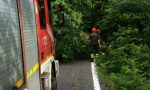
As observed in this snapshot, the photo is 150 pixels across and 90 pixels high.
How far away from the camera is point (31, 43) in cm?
740

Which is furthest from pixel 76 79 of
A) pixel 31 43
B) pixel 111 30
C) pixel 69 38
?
pixel 111 30

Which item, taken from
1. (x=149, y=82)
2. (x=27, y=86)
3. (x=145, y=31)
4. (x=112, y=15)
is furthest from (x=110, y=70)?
(x=27, y=86)

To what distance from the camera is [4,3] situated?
18.2 ft

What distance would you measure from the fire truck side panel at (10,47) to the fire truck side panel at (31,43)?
2.15 feet

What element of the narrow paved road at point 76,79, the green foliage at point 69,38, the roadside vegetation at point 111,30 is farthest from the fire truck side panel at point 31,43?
the green foliage at point 69,38

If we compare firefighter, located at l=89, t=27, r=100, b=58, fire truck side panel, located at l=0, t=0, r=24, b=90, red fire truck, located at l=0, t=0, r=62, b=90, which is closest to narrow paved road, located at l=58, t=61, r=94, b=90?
firefighter, located at l=89, t=27, r=100, b=58

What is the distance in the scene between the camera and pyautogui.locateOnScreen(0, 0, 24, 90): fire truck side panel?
17.0ft

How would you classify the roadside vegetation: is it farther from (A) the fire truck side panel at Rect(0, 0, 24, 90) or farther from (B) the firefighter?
(A) the fire truck side panel at Rect(0, 0, 24, 90)

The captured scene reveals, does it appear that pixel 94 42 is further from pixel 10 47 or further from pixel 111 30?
pixel 10 47

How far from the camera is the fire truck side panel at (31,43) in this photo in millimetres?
6827

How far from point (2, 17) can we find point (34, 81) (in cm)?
211

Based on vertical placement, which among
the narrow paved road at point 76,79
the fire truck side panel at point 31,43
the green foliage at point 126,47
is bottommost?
the narrow paved road at point 76,79

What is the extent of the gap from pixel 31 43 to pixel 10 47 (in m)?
1.85

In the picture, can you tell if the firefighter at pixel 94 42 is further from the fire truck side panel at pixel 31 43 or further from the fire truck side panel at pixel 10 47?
the fire truck side panel at pixel 10 47
